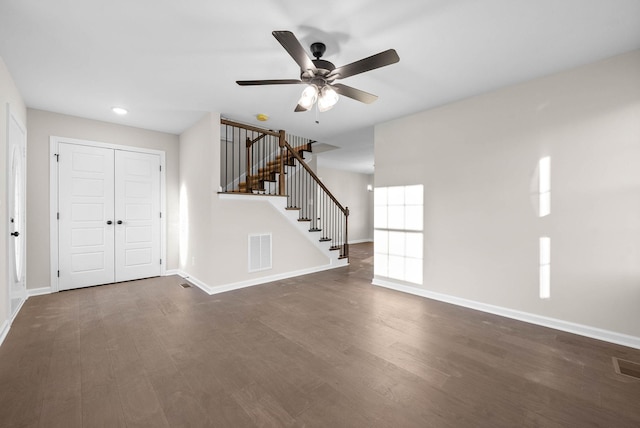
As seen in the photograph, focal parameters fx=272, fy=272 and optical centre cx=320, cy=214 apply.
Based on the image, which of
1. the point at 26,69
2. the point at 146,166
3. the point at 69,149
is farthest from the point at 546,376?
the point at 69,149

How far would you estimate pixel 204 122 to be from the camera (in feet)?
14.1

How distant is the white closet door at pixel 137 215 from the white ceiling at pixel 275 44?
1.34m

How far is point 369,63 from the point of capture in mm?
2049

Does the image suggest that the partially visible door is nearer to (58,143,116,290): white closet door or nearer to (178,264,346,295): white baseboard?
(58,143,116,290): white closet door

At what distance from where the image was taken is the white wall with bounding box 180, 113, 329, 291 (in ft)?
13.5

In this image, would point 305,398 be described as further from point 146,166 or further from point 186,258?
point 146,166

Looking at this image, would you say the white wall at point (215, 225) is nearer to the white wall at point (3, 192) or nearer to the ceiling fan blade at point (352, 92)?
the white wall at point (3, 192)

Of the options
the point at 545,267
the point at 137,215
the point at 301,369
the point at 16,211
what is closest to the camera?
the point at 301,369

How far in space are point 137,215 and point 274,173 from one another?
2.54 meters

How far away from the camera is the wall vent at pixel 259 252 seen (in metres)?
4.52

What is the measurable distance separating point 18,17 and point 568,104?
502 centimetres

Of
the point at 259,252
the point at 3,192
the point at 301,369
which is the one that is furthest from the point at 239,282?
the point at 3,192

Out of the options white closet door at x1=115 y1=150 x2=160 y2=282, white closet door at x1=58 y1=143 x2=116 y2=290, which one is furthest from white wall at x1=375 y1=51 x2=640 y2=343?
white closet door at x1=58 y1=143 x2=116 y2=290

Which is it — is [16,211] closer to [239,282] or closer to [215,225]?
[215,225]
